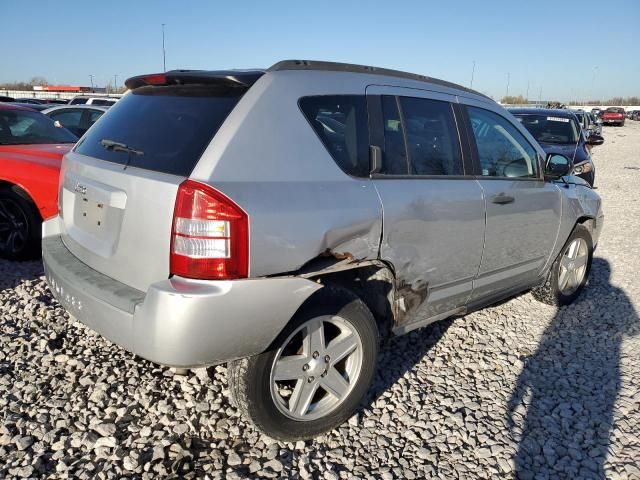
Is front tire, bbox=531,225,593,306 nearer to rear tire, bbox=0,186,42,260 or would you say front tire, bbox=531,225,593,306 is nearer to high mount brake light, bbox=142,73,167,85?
high mount brake light, bbox=142,73,167,85

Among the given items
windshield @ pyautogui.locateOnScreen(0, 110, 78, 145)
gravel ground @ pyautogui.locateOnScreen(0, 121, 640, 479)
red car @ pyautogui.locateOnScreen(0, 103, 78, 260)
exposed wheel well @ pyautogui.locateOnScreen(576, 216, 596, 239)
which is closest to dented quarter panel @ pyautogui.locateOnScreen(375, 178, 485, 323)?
gravel ground @ pyautogui.locateOnScreen(0, 121, 640, 479)

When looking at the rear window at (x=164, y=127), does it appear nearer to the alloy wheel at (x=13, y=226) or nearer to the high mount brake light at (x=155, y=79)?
the high mount brake light at (x=155, y=79)

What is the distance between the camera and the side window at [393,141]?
9.29 feet

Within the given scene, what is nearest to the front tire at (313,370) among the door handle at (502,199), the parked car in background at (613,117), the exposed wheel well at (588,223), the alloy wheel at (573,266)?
the door handle at (502,199)

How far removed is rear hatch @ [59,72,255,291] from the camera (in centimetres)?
225

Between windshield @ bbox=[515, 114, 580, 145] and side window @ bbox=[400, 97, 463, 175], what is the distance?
642 cm

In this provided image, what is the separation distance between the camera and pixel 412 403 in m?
3.06

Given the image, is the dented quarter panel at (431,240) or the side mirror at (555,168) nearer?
the dented quarter panel at (431,240)

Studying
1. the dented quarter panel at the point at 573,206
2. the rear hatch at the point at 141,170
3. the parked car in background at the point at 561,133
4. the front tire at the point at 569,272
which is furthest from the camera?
the parked car in background at the point at 561,133

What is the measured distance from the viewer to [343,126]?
2.65 metres

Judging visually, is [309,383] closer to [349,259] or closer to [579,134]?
[349,259]

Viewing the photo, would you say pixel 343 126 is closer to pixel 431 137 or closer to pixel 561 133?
pixel 431 137

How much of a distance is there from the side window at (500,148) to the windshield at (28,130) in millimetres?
4655

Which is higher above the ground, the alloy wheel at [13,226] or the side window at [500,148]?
the side window at [500,148]
